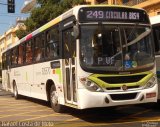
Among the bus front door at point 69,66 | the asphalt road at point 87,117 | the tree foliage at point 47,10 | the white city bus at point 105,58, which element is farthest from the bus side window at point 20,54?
the tree foliage at point 47,10

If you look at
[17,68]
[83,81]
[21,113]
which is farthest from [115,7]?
[17,68]

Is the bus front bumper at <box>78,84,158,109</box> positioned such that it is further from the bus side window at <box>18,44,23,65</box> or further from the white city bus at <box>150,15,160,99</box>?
the bus side window at <box>18,44,23,65</box>

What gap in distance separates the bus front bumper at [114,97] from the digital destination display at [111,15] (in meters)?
1.94

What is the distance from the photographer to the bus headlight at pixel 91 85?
10258 mm

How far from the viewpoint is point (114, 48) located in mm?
10609

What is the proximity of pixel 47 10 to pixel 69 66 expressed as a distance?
24750mm

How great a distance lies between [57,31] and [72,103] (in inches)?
104

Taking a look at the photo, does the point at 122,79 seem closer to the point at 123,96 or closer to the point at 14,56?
the point at 123,96

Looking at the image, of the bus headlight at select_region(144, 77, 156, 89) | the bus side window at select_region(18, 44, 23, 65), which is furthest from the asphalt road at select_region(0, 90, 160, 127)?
the bus side window at select_region(18, 44, 23, 65)

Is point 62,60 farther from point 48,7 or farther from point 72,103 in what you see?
point 48,7

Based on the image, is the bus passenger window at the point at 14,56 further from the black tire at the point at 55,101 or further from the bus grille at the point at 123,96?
the bus grille at the point at 123,96

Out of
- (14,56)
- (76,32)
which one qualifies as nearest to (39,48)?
(76,32)

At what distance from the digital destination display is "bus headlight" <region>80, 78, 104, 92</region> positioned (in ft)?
5.37

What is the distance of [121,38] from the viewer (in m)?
10.8
